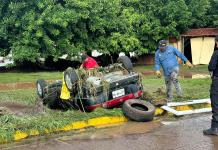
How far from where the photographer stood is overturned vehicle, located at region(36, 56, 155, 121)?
30.7 ft

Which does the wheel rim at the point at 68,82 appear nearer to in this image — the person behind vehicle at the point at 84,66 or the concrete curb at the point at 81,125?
the person behind vehicle at the point at 84,66

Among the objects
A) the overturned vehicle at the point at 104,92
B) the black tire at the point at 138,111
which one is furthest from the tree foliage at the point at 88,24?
the black tire at the point at 138,111

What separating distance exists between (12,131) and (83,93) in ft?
6.94

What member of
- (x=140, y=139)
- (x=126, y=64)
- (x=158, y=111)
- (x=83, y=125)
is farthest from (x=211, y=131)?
(x=126, y=64)

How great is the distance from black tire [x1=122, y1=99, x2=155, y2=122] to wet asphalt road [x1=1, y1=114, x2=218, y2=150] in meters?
0.15

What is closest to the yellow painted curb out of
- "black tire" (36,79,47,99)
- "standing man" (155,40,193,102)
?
"standing man" (155,40,193,102)

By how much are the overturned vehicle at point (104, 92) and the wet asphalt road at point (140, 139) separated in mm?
458

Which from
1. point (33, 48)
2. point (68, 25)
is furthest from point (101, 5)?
point (33, 48)

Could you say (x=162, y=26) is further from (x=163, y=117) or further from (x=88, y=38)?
(x=163, y=117)

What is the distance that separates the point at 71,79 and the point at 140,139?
7.70ft

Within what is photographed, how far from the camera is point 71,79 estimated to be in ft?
30.8

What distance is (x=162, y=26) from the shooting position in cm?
2936

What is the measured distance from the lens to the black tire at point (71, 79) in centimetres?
940

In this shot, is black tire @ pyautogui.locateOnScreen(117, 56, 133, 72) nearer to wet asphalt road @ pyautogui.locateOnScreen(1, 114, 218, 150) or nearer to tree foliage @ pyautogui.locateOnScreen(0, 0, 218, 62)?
wet asphalt road @ pyautogui.locateOnScreen(1, 114, 218, 150)
